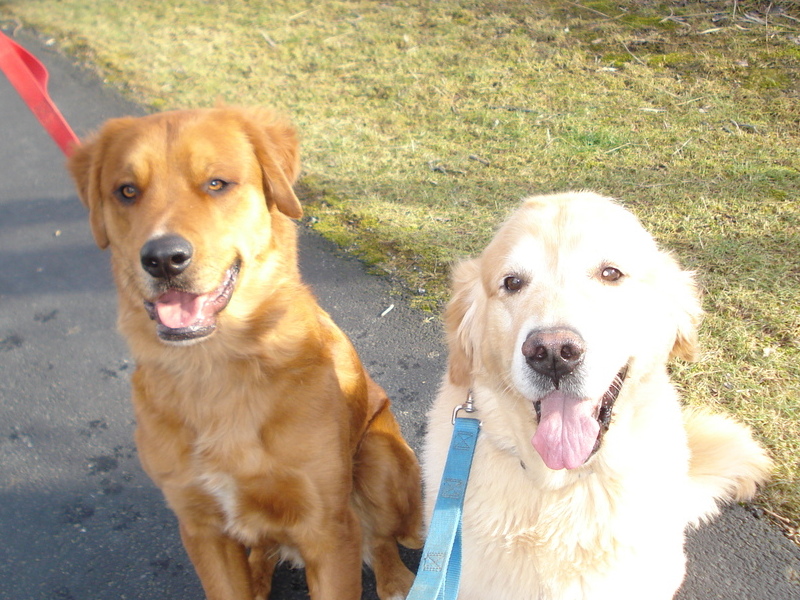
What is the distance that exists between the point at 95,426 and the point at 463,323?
247cm

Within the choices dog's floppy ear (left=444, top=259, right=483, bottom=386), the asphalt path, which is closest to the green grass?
the asphalt path

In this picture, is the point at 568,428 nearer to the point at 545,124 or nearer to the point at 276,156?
the point at 276,156

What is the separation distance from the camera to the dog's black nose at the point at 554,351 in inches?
79.9

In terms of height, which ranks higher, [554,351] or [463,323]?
[554,351]

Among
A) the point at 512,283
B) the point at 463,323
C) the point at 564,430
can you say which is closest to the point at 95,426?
the point at 463,323

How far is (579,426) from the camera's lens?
2.18 meters

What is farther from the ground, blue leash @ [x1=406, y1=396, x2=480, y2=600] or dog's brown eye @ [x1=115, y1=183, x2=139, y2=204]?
dog's brown eye @ [x1=115, y1=183, x2=139, y2=204]

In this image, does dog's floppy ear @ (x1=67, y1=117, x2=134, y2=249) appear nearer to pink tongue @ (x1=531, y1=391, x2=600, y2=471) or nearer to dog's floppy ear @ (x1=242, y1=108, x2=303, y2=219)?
dog's floppy ear @ (x1=242, y1=108, x2=303, y2=219)

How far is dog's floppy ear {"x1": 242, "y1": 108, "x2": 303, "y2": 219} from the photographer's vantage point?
2.70 m

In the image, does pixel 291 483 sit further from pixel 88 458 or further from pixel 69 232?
pixel 69 232

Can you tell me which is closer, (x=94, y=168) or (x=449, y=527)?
(x=449, y=527)

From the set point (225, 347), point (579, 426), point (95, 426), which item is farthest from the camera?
point (95, 426)

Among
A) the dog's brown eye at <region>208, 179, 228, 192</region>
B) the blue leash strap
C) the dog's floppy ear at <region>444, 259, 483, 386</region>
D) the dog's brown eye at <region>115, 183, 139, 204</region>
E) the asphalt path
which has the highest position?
the dog's brown eye at <region>208, 179, 228, 192</region>

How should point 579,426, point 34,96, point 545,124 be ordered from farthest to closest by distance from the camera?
point 545,124 → point 34,96 → point 579,426
